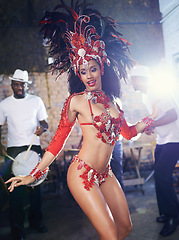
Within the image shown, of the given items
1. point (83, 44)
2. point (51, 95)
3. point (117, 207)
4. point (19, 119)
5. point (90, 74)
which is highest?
point (83, 44)

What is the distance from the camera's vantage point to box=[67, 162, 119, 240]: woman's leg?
1.66m

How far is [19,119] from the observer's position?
350 centimetres

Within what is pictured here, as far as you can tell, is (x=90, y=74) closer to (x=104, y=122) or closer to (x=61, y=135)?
(x=104, y=122)

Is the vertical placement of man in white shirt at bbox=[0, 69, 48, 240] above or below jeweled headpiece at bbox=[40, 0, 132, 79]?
below

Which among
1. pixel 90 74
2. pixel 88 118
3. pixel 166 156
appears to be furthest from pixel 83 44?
pixel 166 156

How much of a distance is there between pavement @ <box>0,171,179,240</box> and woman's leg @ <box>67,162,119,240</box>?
1584 mm

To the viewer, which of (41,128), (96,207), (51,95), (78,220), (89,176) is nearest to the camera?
(96,207)

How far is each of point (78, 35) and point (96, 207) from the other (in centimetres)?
128

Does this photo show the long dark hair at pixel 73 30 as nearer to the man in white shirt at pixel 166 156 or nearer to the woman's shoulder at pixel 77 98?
the woman's shoulder at pixel 77 98

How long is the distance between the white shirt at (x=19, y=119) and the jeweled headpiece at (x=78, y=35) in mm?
1583

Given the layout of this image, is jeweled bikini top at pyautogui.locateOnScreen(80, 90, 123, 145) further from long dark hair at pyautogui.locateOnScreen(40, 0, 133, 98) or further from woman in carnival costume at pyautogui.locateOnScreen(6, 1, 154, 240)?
long dark hair at pyautogui.locateOnScreen(40, 0, 133, 98)

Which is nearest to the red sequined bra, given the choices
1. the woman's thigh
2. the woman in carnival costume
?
the woman in carnival costume

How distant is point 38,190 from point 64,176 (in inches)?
93.6

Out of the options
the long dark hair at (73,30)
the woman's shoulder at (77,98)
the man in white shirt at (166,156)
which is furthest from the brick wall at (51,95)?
the woman's shoulder at (77,98)
